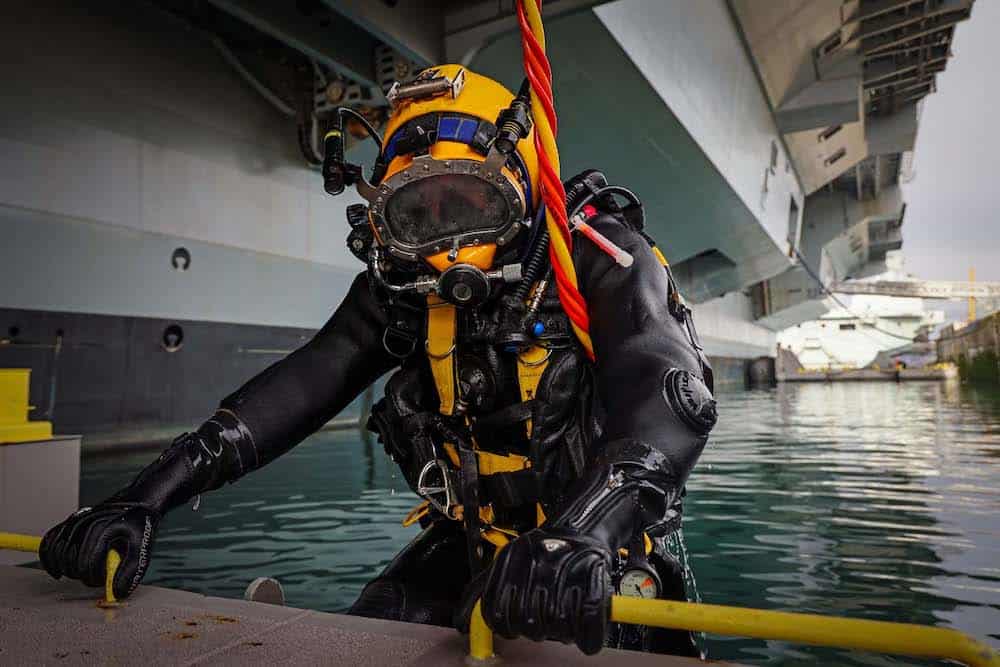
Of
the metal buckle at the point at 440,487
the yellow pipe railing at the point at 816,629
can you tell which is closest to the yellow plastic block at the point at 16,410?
the metal buckle at the point at 440,487

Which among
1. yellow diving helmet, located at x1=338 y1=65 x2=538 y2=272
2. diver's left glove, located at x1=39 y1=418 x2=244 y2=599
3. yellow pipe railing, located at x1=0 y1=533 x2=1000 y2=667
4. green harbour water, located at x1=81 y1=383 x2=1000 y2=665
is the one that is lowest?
green harbour water, located at x1=81 y1=383 x2=1000 y2=665

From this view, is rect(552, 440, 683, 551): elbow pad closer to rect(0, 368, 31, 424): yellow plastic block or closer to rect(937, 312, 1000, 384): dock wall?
rect(0, 368, 31, 424): yellow plastic block

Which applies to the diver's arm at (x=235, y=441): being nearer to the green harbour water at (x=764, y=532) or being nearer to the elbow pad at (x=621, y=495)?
the elbow pad at (x=621, y=495)

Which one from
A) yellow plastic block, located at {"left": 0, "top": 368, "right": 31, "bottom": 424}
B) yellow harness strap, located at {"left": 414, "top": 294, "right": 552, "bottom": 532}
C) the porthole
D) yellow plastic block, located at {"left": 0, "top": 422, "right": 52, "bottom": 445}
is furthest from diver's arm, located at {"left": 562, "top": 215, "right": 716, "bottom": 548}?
the porthole

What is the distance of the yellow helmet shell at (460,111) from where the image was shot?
221 cm

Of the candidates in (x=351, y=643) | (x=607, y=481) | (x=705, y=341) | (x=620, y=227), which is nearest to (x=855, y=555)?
(x=620, y=227)

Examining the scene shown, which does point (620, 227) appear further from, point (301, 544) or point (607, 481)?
point (301, 544)

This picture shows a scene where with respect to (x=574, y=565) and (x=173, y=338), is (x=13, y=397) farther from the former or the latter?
(x=173, y=338)

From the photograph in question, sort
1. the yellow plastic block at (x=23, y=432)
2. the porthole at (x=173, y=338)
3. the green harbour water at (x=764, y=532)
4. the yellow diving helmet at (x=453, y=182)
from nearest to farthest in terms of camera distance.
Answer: the yellow diving helmet at (x=453, y=182) → the green harbour water at (x=764, y=532) → the yellow plastic block at (x=23, y=432) → the porthole at (x=173, y=338)

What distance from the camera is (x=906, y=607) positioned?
11.3 feet

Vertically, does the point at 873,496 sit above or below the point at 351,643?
below

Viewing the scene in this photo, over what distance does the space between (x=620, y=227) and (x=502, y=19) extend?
27.0ft

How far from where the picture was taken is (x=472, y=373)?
2350 millimetres

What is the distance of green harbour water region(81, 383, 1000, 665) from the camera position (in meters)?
3.62
